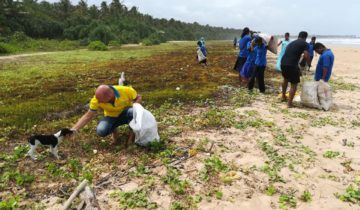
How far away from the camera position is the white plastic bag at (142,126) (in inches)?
196

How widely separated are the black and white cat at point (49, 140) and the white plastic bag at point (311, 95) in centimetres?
596

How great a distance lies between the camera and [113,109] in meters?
5.30

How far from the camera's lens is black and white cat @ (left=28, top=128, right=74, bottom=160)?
4781mm

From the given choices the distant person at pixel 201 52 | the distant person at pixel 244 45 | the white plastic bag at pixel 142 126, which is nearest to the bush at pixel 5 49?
the distant person at pixel 201 52

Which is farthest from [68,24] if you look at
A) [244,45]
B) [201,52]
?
[244,45]

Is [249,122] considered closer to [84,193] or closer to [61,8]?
[84,193]

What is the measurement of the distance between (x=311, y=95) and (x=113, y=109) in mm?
5306

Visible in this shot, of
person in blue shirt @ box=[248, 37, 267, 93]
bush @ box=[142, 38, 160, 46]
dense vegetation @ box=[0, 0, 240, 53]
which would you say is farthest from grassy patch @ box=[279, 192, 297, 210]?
bush @ box=[142, 38, 160, 46]

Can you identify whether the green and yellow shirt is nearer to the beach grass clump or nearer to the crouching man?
the crouching man

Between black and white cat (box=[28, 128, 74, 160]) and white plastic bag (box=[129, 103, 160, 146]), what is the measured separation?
3.41 ft

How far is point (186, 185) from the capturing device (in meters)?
4.25

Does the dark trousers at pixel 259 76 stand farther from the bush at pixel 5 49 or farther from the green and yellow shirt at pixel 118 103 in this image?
the bush at pixel 5 49

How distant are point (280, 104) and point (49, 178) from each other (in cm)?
630

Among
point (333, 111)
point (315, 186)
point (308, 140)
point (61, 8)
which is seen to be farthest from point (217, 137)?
point (61, 8)
